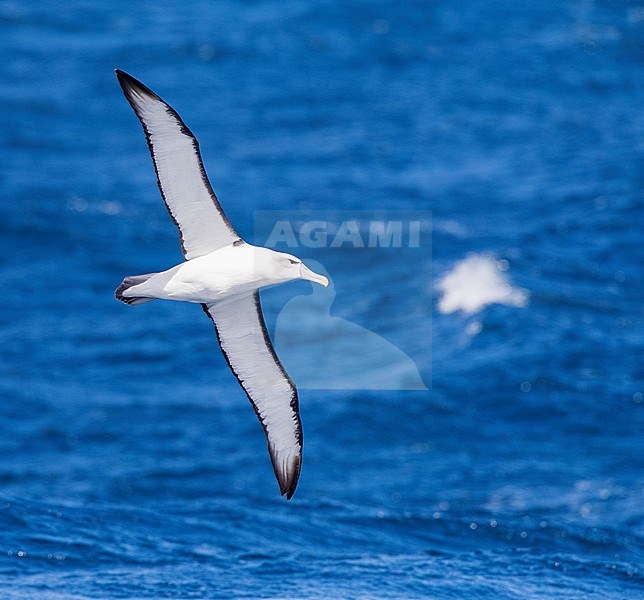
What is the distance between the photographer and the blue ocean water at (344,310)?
82.9 ft

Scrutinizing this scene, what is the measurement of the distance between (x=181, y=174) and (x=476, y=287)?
25.1 metres

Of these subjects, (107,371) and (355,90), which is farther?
(355,90)

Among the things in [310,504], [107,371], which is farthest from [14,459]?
[310,504]

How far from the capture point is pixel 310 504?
94.2 feet

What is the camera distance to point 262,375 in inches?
704

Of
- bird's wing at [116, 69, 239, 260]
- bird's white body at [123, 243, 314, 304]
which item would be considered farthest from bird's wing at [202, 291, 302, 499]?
bird's wing at [116, 69, 239, 260]

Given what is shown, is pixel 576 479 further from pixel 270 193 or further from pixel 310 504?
pixel 270 193

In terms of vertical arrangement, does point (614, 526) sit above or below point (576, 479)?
below

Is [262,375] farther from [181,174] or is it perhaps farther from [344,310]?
[344,310]

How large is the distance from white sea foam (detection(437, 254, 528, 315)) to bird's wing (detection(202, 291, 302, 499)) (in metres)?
21.4

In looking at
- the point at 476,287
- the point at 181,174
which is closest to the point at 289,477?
the point at 181,174

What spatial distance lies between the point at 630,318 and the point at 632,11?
29.1m

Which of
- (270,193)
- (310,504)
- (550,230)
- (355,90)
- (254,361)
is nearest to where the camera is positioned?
(254,361)

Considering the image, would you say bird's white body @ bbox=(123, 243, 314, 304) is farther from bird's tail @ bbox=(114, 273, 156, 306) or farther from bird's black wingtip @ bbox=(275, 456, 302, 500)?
bird's black wingtip @ bbox=(275, 456, 302, 500)
